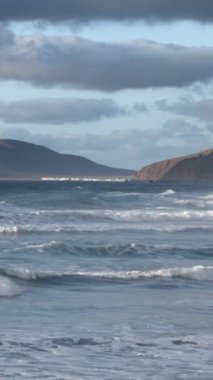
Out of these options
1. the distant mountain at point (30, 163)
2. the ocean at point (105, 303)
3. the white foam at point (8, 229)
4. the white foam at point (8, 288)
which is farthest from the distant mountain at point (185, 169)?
the white foam at point (8, 288)

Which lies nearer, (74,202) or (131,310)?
(131,310)

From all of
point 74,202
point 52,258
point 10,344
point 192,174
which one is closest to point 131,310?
point 10,344

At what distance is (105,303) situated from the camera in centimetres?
1883

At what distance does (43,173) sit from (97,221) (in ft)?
447

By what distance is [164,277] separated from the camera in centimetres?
2336

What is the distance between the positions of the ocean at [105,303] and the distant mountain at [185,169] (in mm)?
106785

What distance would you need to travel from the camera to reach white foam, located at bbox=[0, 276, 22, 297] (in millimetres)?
20109

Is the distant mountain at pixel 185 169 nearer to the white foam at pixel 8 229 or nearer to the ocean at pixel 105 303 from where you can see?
the ocean at pixel 105 303

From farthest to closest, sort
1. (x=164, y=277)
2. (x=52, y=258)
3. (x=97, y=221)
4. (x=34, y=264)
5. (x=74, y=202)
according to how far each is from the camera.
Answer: (x=74, y=202) → (x=97, y=221) → (x=52, y=258) → (x=34, y=264) → (x=164, y=277)

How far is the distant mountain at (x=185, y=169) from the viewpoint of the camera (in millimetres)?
146375

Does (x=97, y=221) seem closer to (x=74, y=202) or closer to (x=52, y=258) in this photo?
(x=74, y=202)

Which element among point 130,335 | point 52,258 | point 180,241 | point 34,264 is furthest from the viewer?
point 180,241

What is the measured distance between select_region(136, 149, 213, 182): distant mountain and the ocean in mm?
106785

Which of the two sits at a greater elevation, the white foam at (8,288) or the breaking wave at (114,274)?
the breaking wave at (114,274)
